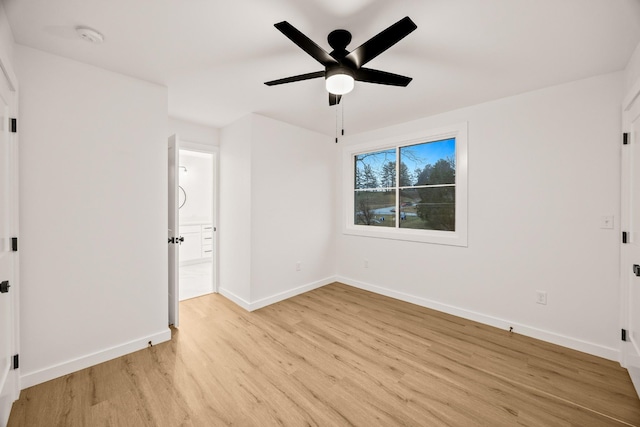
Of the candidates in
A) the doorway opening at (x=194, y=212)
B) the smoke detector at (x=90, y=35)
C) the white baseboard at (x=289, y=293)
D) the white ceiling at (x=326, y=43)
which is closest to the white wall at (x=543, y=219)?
the white ceiling at (x=326, y=43)

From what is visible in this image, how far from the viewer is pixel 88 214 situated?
7.21 feet

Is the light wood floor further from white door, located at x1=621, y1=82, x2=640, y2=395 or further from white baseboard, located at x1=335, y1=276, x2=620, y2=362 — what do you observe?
white door, located at x1=621, y1=82, x2=640, y2=395

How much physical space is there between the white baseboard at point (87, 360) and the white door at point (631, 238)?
3.92 meters

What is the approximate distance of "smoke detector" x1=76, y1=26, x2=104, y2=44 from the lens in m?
1.75

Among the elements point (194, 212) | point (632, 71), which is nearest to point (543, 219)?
point (632, 71)

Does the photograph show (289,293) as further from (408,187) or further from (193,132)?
(193,132)

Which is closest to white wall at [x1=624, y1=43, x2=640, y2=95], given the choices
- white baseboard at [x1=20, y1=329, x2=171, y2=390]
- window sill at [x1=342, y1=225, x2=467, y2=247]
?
window sill at [x1=342, y1=225, x2=467, y2=247]

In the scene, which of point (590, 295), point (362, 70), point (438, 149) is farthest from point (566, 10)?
point (590, 295)

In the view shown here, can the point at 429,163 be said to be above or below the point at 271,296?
above

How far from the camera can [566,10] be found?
5.16ft

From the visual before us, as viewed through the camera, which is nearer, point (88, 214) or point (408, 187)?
point (88, 214)

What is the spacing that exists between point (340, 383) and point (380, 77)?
7.43 ft

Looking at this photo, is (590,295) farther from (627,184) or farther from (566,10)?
(566,10)

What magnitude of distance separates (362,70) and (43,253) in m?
2.71
